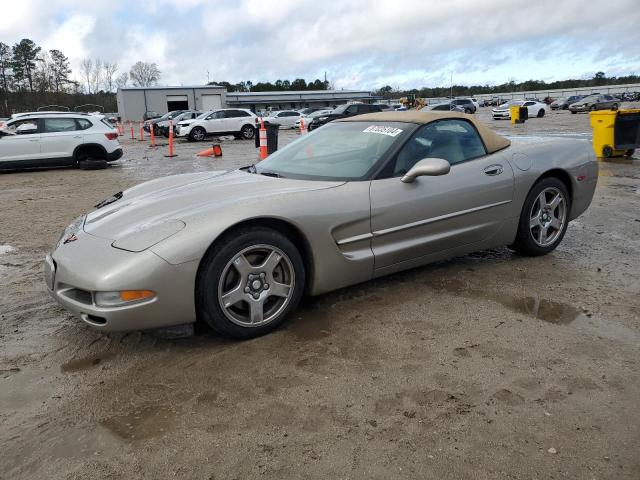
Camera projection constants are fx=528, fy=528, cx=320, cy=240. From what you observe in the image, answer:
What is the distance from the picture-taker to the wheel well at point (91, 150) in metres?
13.1

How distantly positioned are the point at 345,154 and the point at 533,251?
6.25 feet

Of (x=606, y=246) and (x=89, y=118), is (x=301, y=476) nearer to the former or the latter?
(x=606, y=246)

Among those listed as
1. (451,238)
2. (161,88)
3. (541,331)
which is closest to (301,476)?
(541,331)

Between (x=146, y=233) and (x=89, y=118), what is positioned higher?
(x=89, y=118)

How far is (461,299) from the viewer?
→ 3.74 metres

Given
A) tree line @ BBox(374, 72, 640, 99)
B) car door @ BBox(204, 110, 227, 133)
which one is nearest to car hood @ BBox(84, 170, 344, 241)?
car door @ BBox(204, 110, 227, 133)

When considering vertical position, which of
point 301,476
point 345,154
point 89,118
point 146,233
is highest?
point 89,118

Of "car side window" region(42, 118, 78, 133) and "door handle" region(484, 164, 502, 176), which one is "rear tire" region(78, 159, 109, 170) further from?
"door handle" region(484, 164, 502, 176)

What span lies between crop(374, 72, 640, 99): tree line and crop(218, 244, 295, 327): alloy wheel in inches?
3325

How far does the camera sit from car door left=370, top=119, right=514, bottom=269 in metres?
3.61

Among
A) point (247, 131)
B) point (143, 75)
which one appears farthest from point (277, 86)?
point (247, 131)

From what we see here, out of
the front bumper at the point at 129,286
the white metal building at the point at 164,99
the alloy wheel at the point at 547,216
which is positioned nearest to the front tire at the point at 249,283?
the front bumper at the point at 129,286

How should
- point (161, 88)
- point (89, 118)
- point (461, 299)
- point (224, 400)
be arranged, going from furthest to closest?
point (161, 88) < point (89, 118) < point (461, 299) < point (224, 400)

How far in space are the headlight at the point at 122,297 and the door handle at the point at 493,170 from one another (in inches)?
106
